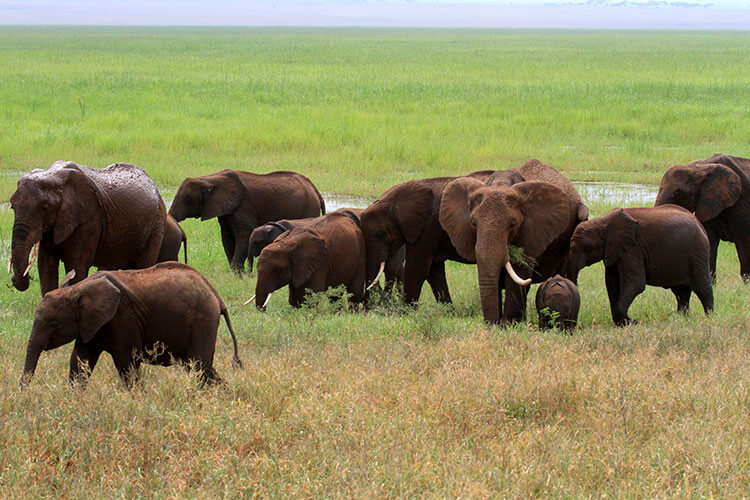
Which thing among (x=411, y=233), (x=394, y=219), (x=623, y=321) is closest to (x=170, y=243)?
(x=394, y=219)

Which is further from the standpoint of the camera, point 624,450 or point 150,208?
point 150,208

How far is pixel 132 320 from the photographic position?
6363 mm

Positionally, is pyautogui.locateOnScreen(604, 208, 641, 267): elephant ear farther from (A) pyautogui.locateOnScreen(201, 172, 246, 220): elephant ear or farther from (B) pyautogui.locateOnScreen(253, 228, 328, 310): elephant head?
(A) pyautogui.locateOnScreen(201, 172, 246, 220): elephant ear

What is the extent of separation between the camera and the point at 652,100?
116ft

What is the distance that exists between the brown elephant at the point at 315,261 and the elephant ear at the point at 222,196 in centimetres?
274

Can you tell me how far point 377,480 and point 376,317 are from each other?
441 cm

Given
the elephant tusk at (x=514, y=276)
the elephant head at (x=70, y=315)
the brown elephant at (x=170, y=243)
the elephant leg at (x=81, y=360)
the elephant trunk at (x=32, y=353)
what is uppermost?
the elephant head at (x=70, y=315)

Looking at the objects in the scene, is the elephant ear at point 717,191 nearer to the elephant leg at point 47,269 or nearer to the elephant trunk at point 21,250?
the elephant leg at point 47,269

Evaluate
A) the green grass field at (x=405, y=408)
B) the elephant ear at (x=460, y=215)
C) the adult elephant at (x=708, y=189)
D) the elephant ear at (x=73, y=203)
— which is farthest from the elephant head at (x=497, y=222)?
the elephant ear at (x=73, y=203)

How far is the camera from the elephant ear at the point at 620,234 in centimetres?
934

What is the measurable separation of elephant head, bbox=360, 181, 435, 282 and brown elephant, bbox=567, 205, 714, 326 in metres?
1.85

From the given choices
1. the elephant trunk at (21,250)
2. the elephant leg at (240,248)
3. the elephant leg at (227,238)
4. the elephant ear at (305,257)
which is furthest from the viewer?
the elephant leg at (227,238)

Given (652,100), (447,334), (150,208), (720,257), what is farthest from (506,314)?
(652,100)

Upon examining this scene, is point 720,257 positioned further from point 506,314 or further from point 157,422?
point 157,422
